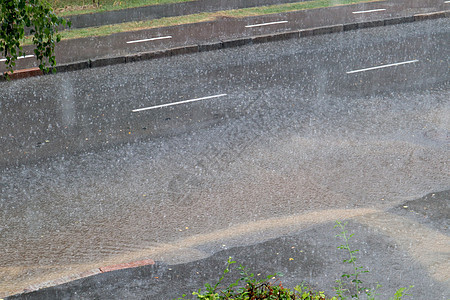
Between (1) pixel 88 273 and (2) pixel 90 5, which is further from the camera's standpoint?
(2) pixel 90 5

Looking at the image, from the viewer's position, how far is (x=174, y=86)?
37.9 ft

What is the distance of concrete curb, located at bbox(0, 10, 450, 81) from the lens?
12.8 metres

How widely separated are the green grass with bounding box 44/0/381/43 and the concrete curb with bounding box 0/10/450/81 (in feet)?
7.24

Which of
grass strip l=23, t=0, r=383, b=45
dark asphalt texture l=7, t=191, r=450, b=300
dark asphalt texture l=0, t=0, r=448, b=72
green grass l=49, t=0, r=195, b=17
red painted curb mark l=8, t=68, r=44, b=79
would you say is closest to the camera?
dark asphalt texture l=7, t=191, r=450, b=300

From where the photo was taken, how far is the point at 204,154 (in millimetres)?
8633

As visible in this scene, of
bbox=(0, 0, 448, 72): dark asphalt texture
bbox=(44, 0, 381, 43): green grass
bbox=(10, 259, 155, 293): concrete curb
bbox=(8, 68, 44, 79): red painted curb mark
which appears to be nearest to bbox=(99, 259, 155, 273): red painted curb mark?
bbox=(10, 259, 155, 293): concrete curb

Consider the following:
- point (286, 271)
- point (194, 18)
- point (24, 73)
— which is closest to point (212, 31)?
point (194, 18)

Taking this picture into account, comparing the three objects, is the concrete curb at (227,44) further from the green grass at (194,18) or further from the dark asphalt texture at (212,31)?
the green grass at (194,18)

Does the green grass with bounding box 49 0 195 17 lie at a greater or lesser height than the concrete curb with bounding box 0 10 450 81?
greater

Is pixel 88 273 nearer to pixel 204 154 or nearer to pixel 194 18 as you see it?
pixel 204 154

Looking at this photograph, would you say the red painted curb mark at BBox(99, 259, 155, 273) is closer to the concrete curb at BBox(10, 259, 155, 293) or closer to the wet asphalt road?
the concrete curb at BBox(10, 259, 155, 293)

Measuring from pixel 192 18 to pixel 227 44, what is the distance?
3.17 metres

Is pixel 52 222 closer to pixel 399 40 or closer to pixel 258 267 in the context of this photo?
pixel 258 267

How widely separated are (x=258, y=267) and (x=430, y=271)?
1721mm
